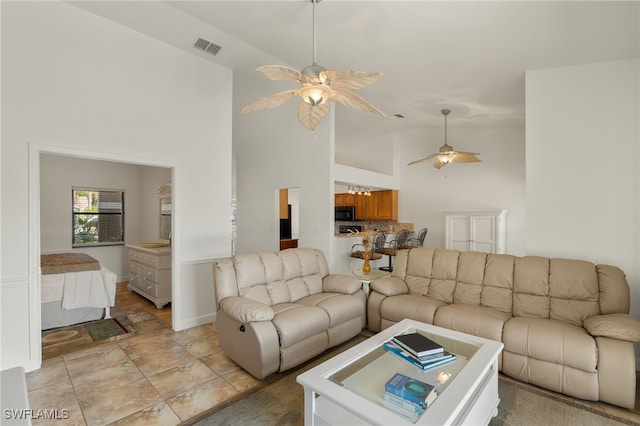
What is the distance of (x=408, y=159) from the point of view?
24.4 ft

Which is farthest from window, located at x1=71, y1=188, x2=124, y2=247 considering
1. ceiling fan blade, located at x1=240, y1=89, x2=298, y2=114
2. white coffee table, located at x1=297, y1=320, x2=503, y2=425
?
white coffee table, located at x1=297, y1=320, x2=503, y2=425

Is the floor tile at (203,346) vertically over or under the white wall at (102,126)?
under

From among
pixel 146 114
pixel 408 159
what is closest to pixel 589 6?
pixel 146 114

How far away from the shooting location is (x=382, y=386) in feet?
5.57

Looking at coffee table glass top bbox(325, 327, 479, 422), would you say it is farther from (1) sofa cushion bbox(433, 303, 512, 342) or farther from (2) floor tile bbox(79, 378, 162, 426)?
(2) floor tile bbox(79, 378, 162, 426)

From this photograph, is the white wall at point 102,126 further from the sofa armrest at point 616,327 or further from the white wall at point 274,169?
the sofa armrest at point 616,327

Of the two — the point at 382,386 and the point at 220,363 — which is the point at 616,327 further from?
the point at 220,363

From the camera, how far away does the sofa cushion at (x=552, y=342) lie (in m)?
2.21

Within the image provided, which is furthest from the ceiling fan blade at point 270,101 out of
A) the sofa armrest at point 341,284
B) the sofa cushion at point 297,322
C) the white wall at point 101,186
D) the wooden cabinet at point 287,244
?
the wooden cabinet at point 287,244

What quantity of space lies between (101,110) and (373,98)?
3533 mm

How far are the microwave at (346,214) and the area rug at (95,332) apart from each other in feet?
17.4

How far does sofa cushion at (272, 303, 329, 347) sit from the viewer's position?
2.50 metres

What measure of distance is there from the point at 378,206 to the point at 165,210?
16.0 feet

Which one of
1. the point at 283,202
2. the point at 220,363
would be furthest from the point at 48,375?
the point at 283,202
